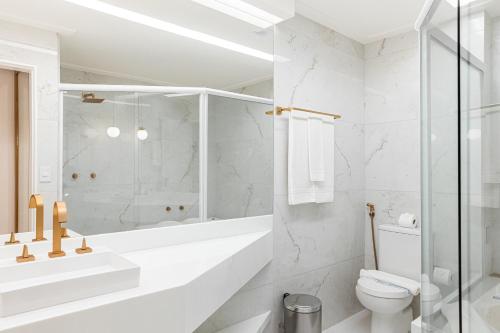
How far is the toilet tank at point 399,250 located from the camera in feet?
8.73

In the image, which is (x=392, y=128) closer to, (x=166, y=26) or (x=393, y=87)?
(x=393, y=87)

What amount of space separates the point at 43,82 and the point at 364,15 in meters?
2.32

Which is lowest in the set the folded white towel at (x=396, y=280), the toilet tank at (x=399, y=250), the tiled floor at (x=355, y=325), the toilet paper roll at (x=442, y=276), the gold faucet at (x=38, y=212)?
the tiled floor at (x=355, y=325)

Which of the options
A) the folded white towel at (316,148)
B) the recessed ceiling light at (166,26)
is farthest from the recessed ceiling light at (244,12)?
the folded white towel at (316,148)

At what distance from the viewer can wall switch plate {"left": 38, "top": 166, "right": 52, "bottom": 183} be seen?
148 centimetres

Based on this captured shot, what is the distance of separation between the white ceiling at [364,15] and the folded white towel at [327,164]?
805 millimetres

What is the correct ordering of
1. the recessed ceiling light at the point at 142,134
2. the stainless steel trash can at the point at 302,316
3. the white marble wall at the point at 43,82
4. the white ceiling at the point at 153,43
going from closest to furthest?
the white marble wall at the point at 43,82 < the white ceiling at the point at 153,43 < the recessed ceiling light at the point at 142,134 < the stainless steel trash can at the point at 302,316

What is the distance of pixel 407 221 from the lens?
2.75 m

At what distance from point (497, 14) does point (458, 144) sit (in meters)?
0.45

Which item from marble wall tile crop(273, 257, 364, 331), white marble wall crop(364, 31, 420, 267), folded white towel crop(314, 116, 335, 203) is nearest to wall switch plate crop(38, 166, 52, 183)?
marble wall tile crop(273, 257, 364, 331)

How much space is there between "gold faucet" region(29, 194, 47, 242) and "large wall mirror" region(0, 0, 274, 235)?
8 cm

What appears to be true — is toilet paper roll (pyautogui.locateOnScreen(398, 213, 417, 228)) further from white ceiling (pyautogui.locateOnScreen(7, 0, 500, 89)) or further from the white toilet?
white ceiling (pyautogui.locateOnScreen(7, 0, 500, 89))

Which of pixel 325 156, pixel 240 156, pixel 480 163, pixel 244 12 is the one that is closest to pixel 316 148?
pixel 325 156

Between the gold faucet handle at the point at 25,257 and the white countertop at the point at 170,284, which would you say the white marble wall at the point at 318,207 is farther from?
the gold faucet handle at the point at 25,257
